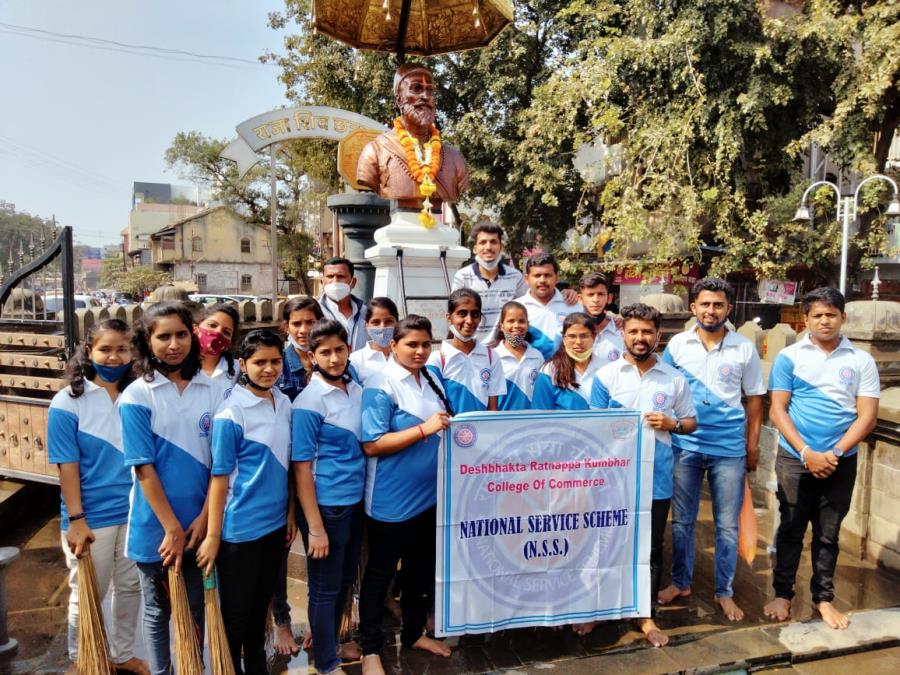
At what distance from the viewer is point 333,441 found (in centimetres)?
262

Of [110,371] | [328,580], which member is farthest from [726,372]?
[110,371]

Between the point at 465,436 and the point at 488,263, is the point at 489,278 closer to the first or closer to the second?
the point at 488,263

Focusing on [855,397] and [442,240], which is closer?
[855,397]

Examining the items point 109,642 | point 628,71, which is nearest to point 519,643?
point 109,642

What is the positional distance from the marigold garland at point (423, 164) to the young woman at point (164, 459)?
10.2 feet

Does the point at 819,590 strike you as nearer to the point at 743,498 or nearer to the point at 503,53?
the point at 743,498

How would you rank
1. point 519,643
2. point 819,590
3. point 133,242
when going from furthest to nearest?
1. point 133,242
2. point 819,590
3. point 519,643

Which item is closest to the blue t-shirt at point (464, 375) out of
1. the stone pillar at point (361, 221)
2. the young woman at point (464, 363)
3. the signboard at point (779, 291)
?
the young woman at point (464, 363)

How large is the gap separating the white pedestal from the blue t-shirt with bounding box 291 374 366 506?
2.60 m

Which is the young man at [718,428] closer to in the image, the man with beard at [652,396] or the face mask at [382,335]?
the man with beard at [652,396]

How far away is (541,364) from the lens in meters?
3.46

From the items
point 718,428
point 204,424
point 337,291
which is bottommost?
point 718,428

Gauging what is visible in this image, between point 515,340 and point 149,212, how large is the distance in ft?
208

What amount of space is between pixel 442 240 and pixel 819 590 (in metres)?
3.77
